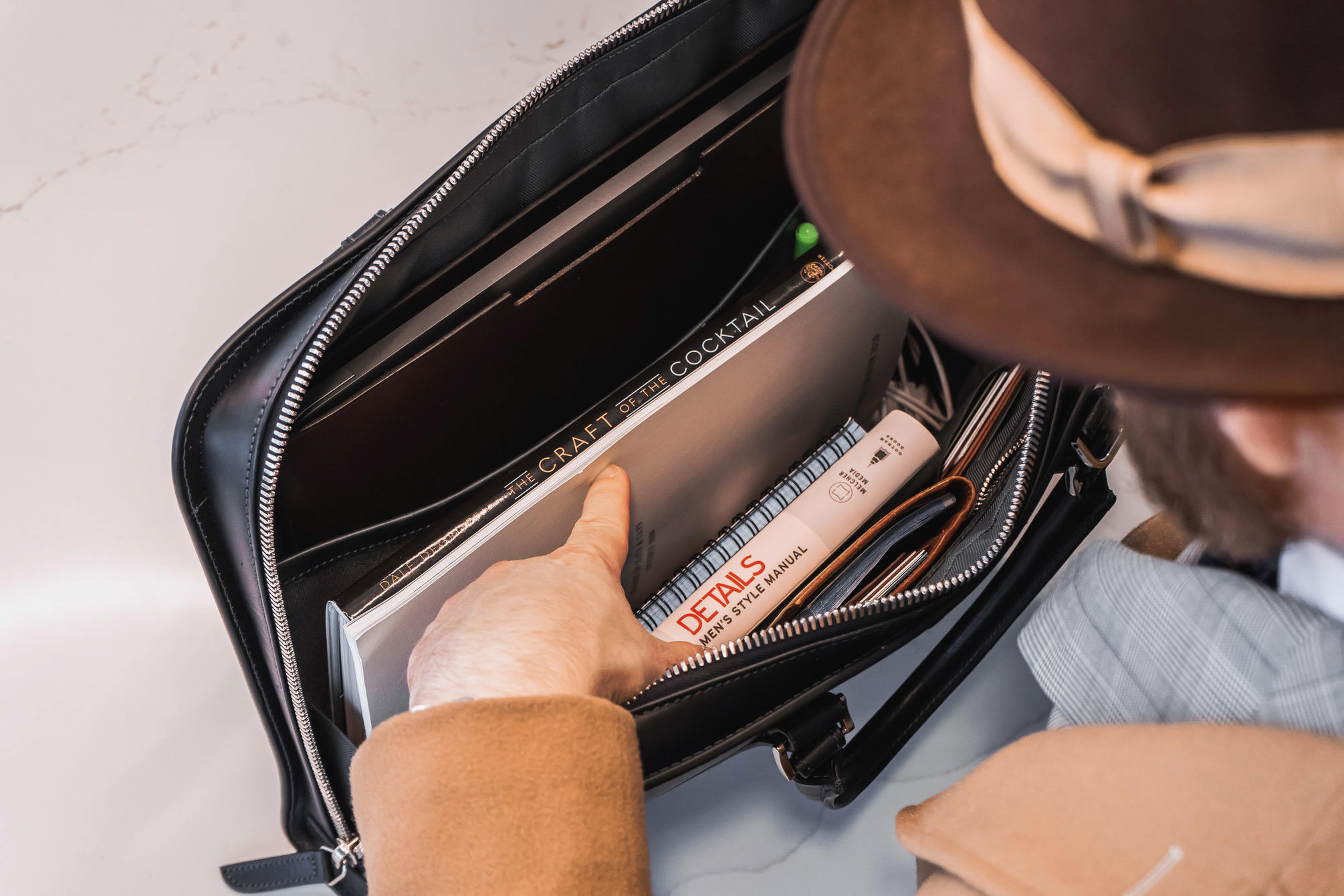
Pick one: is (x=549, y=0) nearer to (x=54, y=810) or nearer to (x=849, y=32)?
(x=849, y=32)

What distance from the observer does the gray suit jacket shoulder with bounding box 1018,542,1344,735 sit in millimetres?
403

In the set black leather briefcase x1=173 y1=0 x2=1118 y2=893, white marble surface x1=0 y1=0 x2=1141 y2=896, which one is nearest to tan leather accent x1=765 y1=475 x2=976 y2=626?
black leather briefcase x1=173 y1=0 x2=1118 y2=893

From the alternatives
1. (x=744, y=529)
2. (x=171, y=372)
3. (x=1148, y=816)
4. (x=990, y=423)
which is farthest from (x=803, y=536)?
(x=171, y=372)

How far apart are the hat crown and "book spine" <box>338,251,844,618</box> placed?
31 centimetres

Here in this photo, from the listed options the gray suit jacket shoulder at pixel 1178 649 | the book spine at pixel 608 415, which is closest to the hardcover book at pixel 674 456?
the book spine at pixel 608 415

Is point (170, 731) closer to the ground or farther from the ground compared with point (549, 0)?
closer to the ground

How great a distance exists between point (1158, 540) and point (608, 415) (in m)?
0.35

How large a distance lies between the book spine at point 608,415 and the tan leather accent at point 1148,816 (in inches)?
10.7

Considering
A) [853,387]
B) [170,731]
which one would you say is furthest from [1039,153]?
[170,731]

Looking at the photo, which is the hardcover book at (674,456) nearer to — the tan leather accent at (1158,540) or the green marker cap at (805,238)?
the green marker cap at (805,238)

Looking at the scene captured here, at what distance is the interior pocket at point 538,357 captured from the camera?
514 millimetres

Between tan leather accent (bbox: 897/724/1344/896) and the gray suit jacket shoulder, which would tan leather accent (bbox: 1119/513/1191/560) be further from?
tan leather accent (bbox: 897/724/1344/896)

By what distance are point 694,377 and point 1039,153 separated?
309mm

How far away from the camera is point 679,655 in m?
0.55
